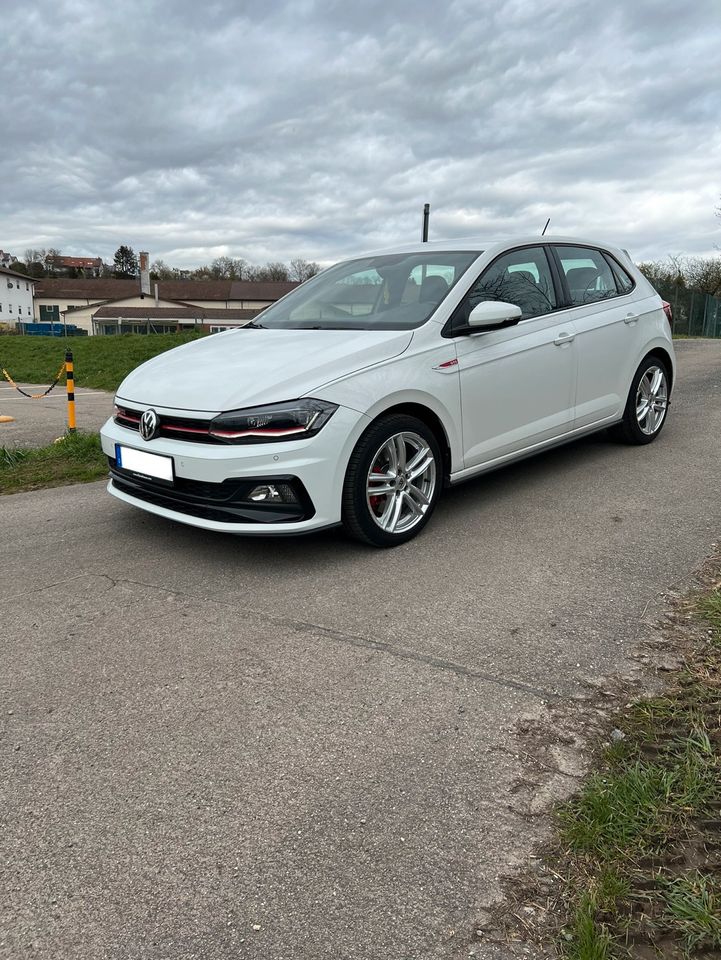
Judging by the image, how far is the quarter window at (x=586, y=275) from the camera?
5492 millimetres

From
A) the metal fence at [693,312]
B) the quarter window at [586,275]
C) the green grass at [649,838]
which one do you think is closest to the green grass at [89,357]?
the quarter window at [586,275]

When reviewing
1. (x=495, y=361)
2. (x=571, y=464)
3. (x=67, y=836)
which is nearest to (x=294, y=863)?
(x=67, y=836)

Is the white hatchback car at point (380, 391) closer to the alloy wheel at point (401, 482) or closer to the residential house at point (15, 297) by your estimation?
the alloy wheel at point (401, 482)

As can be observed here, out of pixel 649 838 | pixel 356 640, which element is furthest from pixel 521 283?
pixel 649 838

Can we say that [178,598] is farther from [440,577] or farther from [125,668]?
[440,577]

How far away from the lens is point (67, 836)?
2074 mm

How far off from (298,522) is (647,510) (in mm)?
2359

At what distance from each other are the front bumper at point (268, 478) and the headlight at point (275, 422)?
43 millimetres

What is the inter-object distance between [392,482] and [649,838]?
246 cm

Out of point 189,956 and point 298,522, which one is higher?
point 298,522

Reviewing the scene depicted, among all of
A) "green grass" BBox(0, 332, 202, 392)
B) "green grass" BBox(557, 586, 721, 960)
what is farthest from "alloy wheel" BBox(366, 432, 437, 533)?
"green grass" BBox(0, 332, 202, 392)

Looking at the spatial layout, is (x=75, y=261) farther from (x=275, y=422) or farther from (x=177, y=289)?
(x=275, y=422)

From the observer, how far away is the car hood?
3.82 metres

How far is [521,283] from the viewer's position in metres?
5.07
